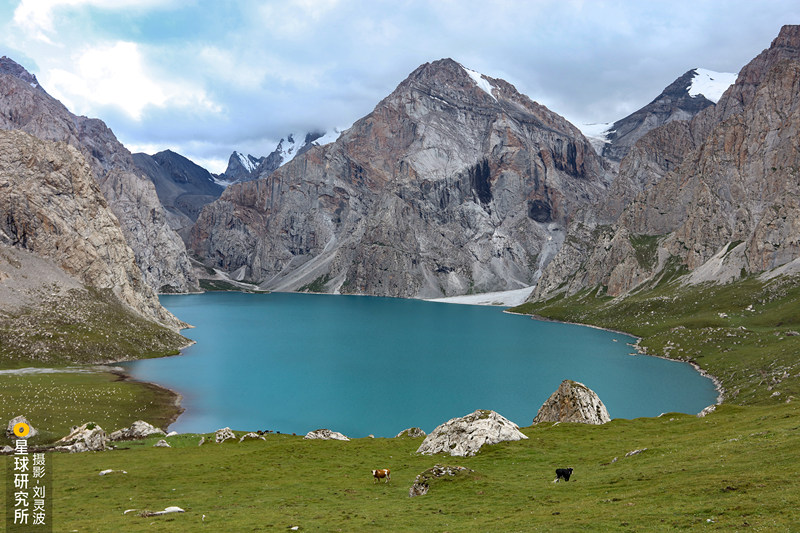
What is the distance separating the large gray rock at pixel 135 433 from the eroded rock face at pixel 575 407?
49.2 meters

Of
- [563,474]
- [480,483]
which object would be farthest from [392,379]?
[563,474]

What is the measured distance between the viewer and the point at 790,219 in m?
188

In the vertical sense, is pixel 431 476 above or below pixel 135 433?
above

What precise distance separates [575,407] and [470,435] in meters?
21.2

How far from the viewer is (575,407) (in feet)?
202

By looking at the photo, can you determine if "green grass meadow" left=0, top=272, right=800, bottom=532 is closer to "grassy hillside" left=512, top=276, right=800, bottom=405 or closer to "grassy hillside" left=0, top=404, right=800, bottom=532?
"grassy hillside" left=0, top=404, right=800, bottom=532

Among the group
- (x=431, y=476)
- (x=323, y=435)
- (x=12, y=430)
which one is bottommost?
(x=323, y=435)

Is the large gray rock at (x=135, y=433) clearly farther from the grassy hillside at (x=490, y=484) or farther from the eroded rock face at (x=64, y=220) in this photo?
the eroded rock face at (x=64, y=220)

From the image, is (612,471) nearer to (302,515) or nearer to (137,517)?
(302,515)

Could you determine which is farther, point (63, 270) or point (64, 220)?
point (64, 220)

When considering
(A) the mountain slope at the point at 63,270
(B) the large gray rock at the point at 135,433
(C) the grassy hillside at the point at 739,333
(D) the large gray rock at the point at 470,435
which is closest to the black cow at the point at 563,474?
(D) the large gray rock at the point at 470,435

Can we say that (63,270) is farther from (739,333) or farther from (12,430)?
(739,333)

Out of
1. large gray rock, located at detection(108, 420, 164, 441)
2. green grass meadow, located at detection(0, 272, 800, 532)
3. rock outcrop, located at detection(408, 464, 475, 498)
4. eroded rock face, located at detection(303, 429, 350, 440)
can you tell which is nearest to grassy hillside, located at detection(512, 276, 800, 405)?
green grass meadow, located at detection(0, 272, 800, 532)

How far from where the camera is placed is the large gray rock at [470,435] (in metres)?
45.2
